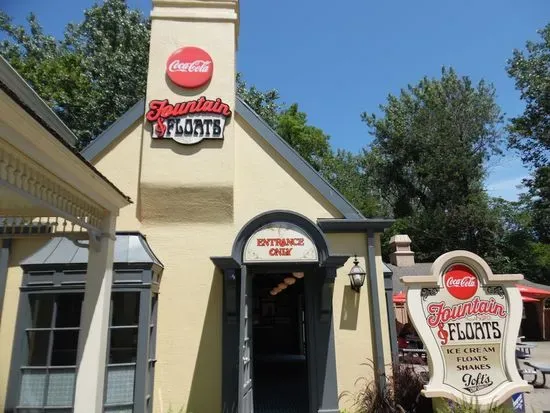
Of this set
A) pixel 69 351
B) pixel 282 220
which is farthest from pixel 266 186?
pixel 69 351

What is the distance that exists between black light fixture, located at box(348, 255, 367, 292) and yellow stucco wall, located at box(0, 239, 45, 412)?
5.73 metres

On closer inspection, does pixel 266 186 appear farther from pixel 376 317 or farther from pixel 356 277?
pixel 376 317

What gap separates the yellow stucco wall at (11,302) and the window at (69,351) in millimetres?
452

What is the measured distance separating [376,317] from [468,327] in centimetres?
171

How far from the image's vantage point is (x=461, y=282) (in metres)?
6.20

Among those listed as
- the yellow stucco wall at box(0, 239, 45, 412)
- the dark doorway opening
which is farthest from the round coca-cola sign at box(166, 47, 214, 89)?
the dark doorway opening

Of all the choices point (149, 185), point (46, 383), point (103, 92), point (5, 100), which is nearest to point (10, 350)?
point (46, 383)

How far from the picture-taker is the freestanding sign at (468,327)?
5.84 meters

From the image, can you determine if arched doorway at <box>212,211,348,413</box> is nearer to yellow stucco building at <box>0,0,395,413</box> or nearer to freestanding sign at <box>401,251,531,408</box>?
yellow stucco building at <box>0,0,395,413</box>

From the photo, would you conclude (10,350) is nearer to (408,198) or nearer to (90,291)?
(90,291)

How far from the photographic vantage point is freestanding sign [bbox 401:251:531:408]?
19.2 ft

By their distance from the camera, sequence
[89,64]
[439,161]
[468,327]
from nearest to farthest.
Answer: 1. [468,327]
2. [89,64]
3. [439,161]

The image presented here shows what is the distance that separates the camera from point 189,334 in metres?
7.29

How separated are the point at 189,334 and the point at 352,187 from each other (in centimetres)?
2838
